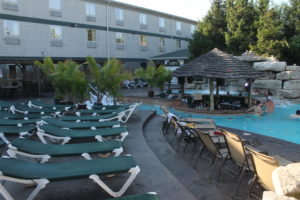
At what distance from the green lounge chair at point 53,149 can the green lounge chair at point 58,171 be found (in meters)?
0.53

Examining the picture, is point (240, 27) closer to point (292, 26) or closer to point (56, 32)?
point (292, 26)

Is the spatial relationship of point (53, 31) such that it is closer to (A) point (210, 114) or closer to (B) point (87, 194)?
(A) point (210, 114)

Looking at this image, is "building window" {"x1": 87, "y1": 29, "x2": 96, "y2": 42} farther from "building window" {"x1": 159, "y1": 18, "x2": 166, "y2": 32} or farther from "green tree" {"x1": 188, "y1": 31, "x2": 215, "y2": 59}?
"green tree" {"x1": 188, "y1": 31, "x2": 215, "y2": 59}

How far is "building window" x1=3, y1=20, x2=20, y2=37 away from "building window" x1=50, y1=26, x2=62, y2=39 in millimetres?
2767

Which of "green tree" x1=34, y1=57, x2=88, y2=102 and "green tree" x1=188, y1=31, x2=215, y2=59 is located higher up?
"green tree" x1=188, y1=31, x2=215, y2=59

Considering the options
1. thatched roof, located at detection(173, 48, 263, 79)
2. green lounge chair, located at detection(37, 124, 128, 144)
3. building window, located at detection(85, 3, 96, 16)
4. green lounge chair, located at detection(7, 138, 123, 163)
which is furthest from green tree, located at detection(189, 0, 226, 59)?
green lounge chair, located at detection(7, 138, 123, 163)

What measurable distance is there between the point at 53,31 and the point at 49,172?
67.8 ft

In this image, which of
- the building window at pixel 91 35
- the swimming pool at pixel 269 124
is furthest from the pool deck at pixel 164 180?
the building window at pixel 91 35

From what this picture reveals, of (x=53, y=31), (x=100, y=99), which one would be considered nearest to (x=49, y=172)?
(x=100, y=99)

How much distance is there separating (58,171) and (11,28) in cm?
1947

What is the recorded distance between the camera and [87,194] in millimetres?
3602

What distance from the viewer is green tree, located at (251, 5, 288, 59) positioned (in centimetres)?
2203

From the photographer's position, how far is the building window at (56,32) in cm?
2121

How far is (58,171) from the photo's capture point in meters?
3.27
